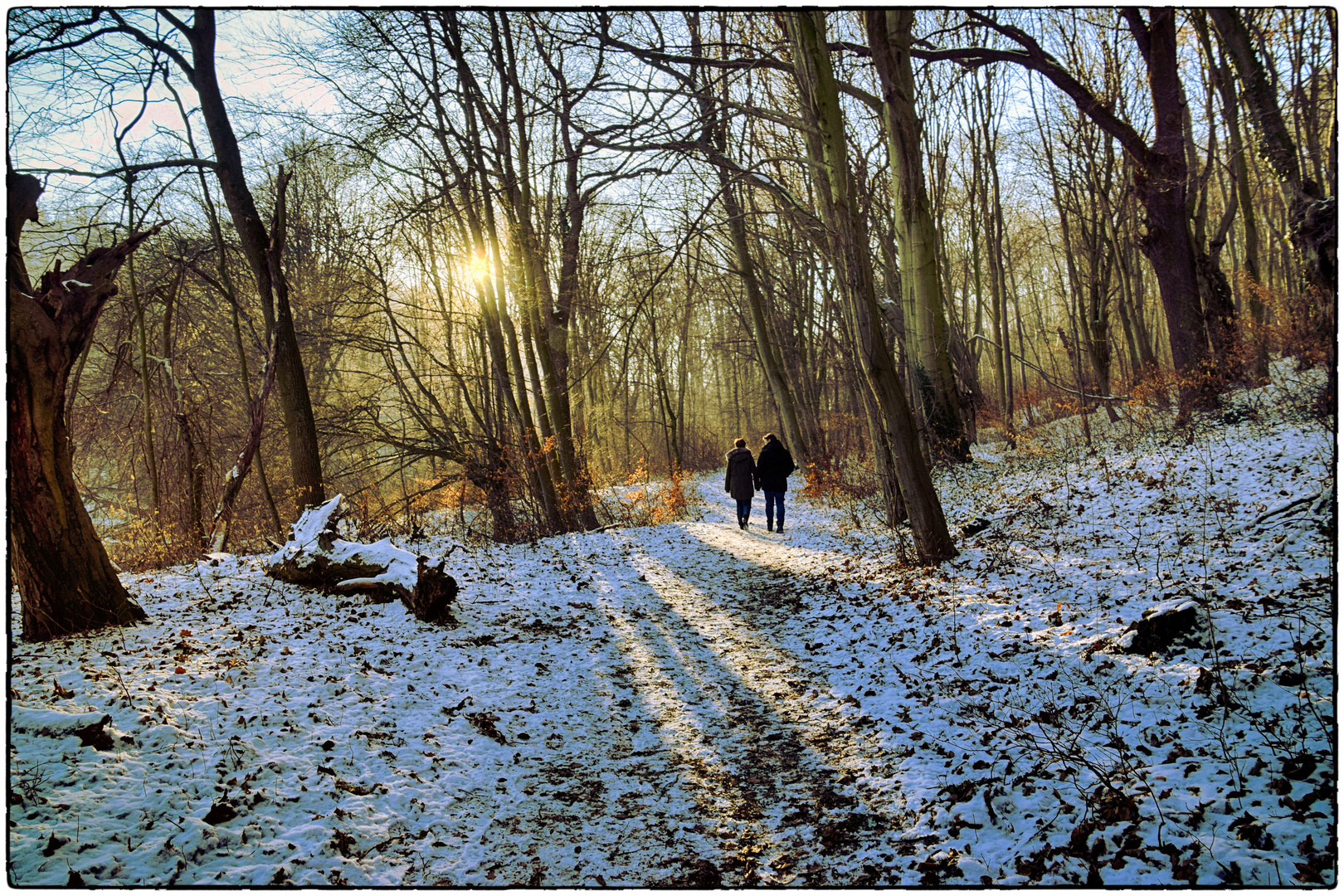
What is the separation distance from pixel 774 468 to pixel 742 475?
1081 millimetres

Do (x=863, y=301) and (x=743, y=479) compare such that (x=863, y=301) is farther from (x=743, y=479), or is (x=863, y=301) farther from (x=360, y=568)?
(x=743, y=479)

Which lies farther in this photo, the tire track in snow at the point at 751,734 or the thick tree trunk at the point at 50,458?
the thick tree trunk at the point at 50,458

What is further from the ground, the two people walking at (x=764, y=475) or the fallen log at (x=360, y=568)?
the two people walking at (x=764, y=475)

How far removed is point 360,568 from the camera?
668cm

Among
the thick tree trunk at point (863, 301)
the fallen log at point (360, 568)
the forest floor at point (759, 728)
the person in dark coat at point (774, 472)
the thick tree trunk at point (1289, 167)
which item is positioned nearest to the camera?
the forest floor at point (759, 728)

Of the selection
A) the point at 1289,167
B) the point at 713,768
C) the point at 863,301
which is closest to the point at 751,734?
the point at 713,768

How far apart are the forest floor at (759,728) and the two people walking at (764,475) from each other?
210 inches

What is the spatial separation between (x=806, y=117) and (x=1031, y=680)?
18.9ft

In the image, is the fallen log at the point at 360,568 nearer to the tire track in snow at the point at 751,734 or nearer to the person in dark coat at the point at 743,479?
the tire track in snow at the point at 751,734

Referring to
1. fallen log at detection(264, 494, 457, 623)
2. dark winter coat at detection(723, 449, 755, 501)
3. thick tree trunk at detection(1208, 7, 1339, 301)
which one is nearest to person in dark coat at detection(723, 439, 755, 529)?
dark winter coat at detection(723, 449, 755, 501)

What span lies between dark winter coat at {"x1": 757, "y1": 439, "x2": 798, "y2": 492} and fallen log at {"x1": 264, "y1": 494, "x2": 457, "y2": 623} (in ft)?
22.2

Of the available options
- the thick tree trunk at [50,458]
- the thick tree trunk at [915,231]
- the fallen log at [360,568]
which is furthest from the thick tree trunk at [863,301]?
the thick tree trunk at [50,458]

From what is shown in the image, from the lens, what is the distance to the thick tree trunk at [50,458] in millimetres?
4355

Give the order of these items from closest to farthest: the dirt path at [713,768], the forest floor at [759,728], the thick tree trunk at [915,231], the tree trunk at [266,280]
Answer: the forest floor at [759,728]
the dirt path at [713,768]
the thick tree trunk at [915,231]
the tree trunk at [266,280]
